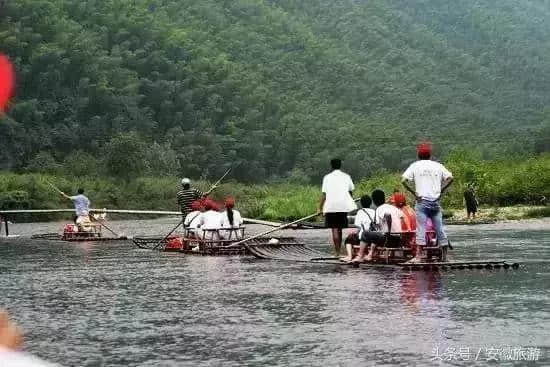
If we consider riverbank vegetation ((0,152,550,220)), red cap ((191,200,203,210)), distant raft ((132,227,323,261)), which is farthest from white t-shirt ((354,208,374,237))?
riverbank vegetation ((0,152,550,220))

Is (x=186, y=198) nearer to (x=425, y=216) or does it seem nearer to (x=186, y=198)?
(x=186, y=198)

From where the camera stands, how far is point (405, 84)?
145m

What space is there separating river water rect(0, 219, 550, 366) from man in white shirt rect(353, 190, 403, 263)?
2.00 feet

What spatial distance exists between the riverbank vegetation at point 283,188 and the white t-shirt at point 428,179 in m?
27.2

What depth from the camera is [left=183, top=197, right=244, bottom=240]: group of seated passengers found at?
23186mm

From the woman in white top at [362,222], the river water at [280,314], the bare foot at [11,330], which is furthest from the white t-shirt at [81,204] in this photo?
the bare foot at [11,330]

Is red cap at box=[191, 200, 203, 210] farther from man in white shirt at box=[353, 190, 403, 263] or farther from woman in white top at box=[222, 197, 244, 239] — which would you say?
man in white shirt at box=[353, 190, 403, 263]

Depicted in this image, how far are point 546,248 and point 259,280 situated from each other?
8429mm

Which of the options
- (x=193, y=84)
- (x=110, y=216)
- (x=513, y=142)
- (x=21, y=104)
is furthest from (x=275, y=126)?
(x=110, y=216)

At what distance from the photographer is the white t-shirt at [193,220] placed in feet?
77.8

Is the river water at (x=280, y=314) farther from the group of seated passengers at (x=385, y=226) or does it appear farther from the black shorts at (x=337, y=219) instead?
the black shorts at (x=337, y=219)

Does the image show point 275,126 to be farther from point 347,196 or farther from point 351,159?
point 347,196

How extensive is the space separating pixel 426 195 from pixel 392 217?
1.20m

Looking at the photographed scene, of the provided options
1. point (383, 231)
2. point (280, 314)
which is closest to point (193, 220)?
point (383, 231)
